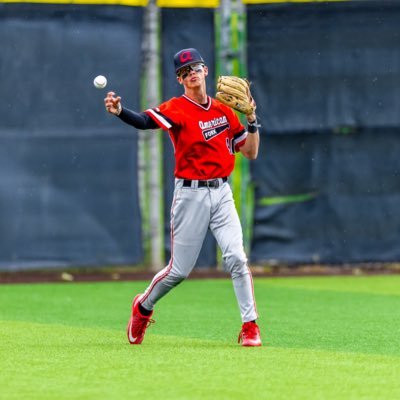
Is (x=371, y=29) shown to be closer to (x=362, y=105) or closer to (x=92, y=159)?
(x=362, y=105)

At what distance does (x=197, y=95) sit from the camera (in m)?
9.10

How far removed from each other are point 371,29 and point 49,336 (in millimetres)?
7716

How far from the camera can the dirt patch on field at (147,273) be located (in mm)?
15398

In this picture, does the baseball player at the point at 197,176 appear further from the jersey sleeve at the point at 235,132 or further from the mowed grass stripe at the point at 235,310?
the mowed grass stripe at the point at 235,310

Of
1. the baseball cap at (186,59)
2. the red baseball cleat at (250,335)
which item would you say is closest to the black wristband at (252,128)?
the baseball cap at (186,59)

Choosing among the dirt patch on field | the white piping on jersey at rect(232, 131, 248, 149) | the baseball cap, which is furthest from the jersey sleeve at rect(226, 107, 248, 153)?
the dirt patch on field

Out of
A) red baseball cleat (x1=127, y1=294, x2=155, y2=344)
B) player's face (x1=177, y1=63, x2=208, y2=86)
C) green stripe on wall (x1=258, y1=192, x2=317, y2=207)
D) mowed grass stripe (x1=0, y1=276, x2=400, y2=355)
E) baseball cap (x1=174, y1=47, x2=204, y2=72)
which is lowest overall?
mowed grass stripe (x1=0, y1=276, x2=400, y2=355)

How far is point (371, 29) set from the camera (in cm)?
1593

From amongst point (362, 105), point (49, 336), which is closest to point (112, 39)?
point (362, 105)

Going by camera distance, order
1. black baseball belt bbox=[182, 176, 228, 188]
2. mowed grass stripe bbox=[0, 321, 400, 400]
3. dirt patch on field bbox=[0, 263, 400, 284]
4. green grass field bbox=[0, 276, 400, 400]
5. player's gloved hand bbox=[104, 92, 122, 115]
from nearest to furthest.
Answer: mowed grass stripe bbox=[0, 321, 400, 400] → green grass field bbox=[0, 276, 400, 400] → player's gloved hand bbox=[104, 92, 122, 115] → black baseball belt bbox=[182, 176, 228, 188] → dirt patch on field bbox=[0, 263, 400, 284]

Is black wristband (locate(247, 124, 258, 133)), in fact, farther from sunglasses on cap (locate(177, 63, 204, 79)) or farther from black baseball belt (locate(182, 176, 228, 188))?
sunglasses on cap (locate(177, 63, 204, 79))

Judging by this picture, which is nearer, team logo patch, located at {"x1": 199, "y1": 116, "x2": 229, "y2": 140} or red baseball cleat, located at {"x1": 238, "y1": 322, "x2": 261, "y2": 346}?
red baseball cleat, located at {"x1": 238, "y1": 322, "x2": 261, "y2": 346}

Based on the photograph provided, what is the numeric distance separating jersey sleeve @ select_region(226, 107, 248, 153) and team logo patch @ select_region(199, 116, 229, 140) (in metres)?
0.06

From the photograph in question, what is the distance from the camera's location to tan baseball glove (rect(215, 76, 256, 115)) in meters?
9.05
